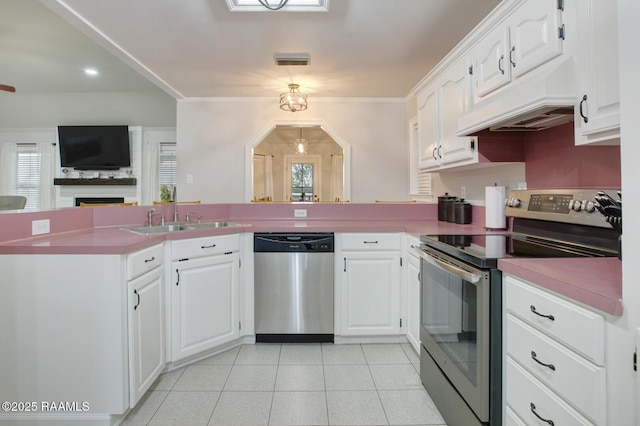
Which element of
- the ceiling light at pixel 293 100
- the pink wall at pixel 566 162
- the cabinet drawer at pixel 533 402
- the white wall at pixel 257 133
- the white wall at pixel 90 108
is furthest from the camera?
the white wall at pixel 90 108

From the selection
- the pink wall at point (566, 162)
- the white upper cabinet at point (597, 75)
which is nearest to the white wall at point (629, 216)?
the white upper cabinet at point (597, 75)

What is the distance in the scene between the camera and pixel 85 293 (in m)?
1.53

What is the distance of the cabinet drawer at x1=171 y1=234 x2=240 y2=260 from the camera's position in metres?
2.11

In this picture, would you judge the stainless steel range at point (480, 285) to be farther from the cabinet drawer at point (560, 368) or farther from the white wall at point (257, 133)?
the white wall at point (257, 133)

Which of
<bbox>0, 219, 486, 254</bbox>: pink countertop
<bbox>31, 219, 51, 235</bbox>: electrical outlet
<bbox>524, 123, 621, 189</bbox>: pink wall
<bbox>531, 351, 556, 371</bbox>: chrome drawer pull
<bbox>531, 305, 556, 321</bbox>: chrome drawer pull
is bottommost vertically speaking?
<bbox>531, 351, 556, 371</bbox>: chrome drawer pull

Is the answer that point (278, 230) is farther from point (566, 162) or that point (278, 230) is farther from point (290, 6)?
point (566, 162)

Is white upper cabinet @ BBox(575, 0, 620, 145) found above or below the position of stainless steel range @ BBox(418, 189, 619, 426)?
above

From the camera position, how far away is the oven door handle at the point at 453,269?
50.3 inches

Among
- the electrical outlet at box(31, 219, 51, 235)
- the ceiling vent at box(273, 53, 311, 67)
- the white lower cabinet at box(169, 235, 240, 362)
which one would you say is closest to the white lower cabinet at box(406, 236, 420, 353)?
the white lower cabinet at box(169, 235, 240, 362)

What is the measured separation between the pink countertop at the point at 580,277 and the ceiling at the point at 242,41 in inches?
68.2

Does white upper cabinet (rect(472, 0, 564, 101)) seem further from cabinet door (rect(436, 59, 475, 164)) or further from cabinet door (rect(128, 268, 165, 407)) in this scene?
cabinet door (rect(128, 268, 165, 407))

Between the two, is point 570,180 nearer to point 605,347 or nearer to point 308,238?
point 605,347

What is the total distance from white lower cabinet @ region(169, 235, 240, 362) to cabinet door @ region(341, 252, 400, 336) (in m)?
0.81

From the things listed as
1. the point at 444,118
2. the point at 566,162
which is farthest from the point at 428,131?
the point at 566,162
